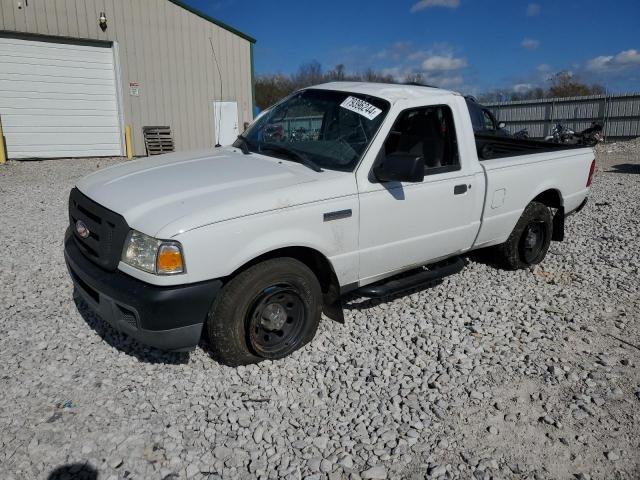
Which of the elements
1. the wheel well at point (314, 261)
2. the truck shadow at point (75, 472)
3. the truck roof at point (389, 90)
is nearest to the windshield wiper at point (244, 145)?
the truck roof at point (389, 90)

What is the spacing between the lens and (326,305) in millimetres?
3809

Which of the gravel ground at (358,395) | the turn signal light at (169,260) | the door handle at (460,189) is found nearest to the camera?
the gravel ground at (358,395)

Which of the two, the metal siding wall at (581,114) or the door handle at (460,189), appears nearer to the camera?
the door handle at (460,189)

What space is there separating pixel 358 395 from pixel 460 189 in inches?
78.3

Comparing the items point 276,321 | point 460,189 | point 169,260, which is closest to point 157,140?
point 460,189

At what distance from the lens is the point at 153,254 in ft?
9.20

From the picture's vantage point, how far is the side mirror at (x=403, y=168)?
3355 millimetres

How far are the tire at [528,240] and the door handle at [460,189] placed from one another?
4.15ft

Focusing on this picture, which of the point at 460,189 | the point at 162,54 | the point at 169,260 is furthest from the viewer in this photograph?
the point at 162,54

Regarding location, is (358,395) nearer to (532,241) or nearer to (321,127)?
(321,127)

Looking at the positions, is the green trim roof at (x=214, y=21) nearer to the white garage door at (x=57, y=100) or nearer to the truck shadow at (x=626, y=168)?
the white garage door at (x=57, y=100)

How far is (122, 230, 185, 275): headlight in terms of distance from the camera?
9.09 feet

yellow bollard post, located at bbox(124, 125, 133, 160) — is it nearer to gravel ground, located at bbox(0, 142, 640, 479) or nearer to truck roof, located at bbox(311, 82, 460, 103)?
gravel ground, located at bbox(0, 142, 640, 479)

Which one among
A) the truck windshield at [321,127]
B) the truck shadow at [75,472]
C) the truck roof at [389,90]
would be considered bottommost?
the truck shadow at [75,472]
